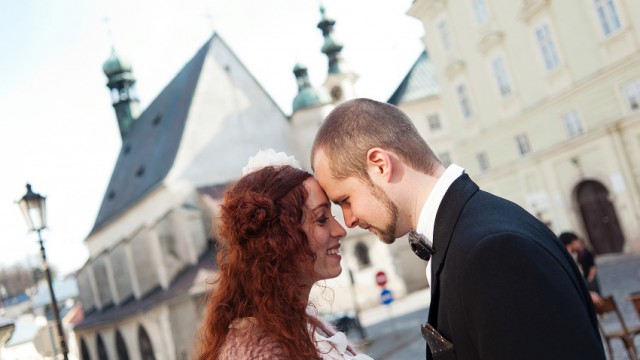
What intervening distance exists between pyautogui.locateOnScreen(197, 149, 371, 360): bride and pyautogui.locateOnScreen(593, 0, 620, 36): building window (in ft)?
60.8

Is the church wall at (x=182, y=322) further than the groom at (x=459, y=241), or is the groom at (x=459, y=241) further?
the church wall at (x=182, y=322)

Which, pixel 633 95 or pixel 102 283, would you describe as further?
pixel 102 283

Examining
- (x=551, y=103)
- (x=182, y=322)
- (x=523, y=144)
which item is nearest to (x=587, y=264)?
(x=551, y=103)

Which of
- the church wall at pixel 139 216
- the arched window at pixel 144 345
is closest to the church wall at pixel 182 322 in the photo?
the arched window at pixel 144 345

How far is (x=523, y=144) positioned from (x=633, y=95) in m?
5.53

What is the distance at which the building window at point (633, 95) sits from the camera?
17.9 m

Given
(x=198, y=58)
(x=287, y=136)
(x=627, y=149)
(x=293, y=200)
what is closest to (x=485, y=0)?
(x=627, y=149)

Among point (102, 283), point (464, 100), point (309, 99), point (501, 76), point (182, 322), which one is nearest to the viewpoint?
point (501, 76)

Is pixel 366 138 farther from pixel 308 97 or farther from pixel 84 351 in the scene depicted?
pixel 84 351

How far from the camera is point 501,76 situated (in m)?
23.3

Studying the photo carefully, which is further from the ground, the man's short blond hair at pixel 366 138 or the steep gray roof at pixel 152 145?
the steep gray roof at pixel 152 145

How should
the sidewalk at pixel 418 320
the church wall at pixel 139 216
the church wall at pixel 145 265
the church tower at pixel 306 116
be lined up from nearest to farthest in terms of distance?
the sidewalk at pixel 418 320 → the church wall at pixel 145 265 → the church wall at pixel 139 216 → the church tower at pixel 306 116

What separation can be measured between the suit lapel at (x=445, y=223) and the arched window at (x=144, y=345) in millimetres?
27221

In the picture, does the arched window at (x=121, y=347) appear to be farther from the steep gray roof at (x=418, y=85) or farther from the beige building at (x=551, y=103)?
the steep gray roof at (x=418, y=85)
